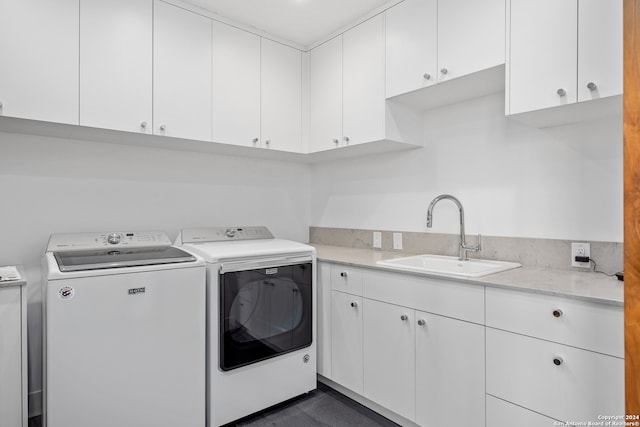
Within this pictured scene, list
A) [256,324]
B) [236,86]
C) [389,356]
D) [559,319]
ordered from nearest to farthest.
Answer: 1. [559,319]
2. [389,356]
3. [256,324]
4. [236,86]

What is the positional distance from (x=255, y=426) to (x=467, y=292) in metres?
1.38

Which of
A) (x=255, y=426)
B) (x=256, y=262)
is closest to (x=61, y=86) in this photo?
(x=256, y=262)

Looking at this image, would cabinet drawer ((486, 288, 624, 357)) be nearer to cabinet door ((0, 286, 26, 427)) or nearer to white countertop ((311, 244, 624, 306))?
white countertop ((311, 244, 624, 306))

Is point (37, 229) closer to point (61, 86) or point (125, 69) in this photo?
point (61, 86)

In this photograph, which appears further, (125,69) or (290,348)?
(290,348)

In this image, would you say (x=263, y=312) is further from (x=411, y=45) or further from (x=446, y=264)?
(x=411, y=45)

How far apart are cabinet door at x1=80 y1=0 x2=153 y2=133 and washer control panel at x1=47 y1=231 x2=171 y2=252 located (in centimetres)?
65

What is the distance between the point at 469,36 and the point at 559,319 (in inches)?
55.6

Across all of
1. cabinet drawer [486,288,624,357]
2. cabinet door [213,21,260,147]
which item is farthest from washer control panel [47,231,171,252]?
cabinet drawer [486,288,624,357]

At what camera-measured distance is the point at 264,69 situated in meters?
2.63

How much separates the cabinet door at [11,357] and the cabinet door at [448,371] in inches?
73.2

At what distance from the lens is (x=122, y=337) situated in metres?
1.69

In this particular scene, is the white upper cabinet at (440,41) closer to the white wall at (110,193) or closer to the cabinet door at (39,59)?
the white wall at (110,193)

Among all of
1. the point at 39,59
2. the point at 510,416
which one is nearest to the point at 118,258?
the point at 39,59
